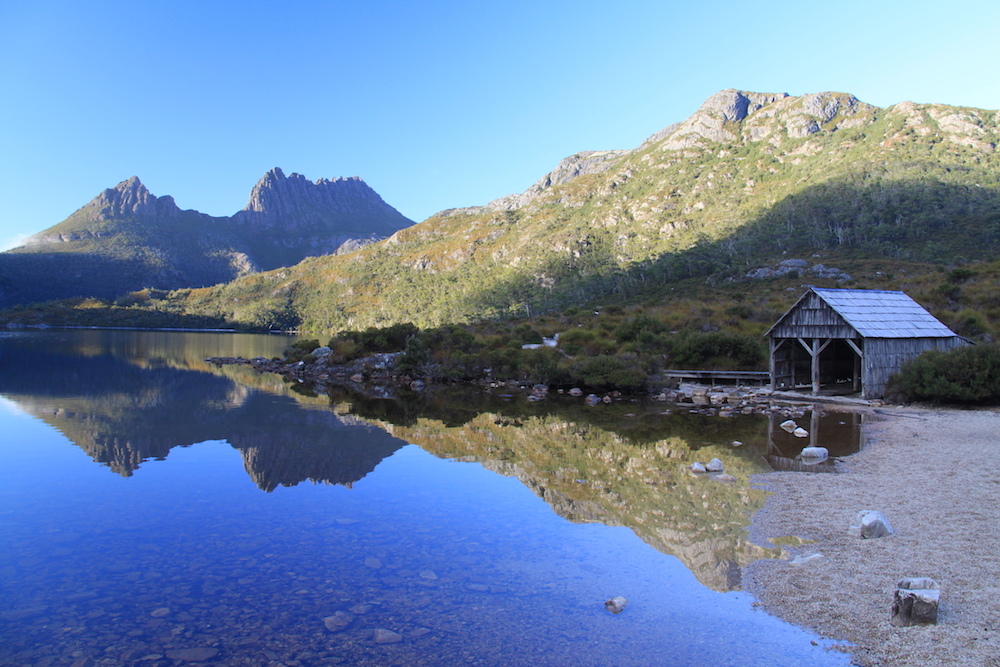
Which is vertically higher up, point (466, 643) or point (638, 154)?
point (638, 154)

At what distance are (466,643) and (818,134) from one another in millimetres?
145218

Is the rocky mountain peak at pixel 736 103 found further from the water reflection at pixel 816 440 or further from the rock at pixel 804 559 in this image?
the rock at pixel 804 559

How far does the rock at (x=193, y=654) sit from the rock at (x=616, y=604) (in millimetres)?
3952

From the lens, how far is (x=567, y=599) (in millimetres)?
6441

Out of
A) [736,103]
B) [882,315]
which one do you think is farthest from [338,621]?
[736,103]

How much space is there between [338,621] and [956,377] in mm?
21642

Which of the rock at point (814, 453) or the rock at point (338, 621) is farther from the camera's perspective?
the rock at point (814, 453)

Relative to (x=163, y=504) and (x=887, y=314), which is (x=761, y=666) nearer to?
(x=163, y=504)

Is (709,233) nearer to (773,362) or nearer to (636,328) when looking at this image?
(636,328)

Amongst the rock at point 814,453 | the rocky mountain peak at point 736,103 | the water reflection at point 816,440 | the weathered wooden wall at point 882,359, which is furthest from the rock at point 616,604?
the rocky mountain peak at point 736,103

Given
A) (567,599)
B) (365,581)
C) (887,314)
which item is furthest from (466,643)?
(887,314)

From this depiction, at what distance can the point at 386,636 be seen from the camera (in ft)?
18.3

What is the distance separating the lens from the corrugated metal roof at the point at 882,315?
20922mm

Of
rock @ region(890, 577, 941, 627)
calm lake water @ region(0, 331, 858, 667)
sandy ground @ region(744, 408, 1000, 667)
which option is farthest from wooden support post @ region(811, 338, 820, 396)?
rock @ region(890, 577, 941, 627)
